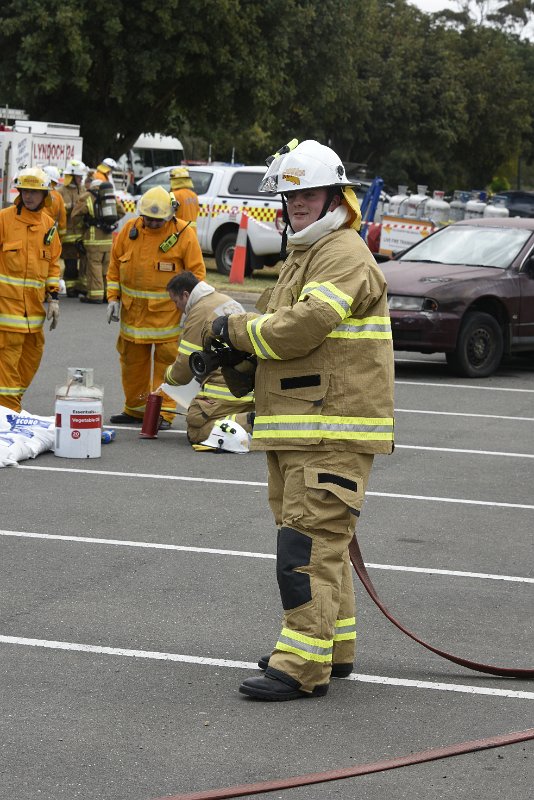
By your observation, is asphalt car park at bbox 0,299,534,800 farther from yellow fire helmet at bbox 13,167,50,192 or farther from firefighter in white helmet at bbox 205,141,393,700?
yellow fire helmet at bbox 13,167,50,192

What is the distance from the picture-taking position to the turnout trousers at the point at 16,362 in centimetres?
1057

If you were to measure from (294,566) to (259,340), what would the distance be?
0.82 m

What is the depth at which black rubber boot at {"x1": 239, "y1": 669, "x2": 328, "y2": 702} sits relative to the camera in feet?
16.8

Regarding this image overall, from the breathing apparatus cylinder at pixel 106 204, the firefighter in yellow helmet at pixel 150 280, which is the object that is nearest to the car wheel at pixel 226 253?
the breathing apparatus cylinder at pixel 106 204

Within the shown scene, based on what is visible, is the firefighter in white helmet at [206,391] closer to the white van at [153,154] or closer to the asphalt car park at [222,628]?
the asphalt car park at [222,628]

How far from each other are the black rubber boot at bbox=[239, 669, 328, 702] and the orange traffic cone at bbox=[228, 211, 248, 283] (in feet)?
56.8

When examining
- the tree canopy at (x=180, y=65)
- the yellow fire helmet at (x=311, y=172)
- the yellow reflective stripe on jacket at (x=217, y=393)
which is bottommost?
the yellow reflective stripe on jacket at (x=217, y=393)

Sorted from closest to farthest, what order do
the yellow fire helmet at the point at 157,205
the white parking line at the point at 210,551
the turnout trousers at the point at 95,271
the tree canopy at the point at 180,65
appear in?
the white parking line at the point at 210,551 < the yellow fire helmet at the point at 157,205 < the turnout trousers at the point at 95,271 < the tree canopy at the point at 180,65

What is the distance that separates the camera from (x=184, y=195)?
1767 cm

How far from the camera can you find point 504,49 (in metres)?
69.8

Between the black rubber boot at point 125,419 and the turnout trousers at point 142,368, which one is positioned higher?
the turnout trousers at point 142,368

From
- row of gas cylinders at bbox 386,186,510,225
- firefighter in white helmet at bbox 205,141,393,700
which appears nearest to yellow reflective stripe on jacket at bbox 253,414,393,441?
firefighter in white helmet at bbox 205,141,393,700

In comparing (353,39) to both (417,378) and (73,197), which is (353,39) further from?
(417,378)

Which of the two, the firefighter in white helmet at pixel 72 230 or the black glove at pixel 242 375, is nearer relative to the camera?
the black glove at pixel 242 375
